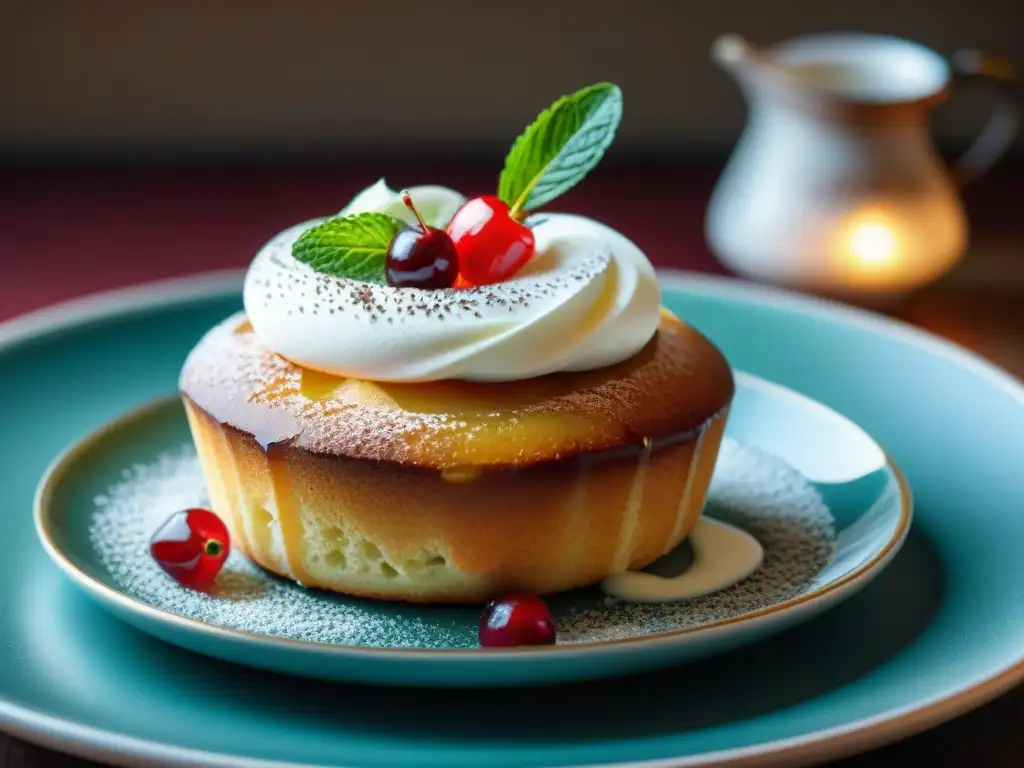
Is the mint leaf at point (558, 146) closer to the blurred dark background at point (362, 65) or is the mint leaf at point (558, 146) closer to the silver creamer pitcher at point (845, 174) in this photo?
the silver creamer pitcher at point (845, 174)

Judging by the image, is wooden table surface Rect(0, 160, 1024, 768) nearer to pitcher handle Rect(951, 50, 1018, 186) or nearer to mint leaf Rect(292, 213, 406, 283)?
pitcher handle Rect(951, 50, 1018, 186)

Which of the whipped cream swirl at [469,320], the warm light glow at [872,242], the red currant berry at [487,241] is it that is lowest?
the warm light glow at [872,242]

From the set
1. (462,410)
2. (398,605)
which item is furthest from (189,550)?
(462,410)

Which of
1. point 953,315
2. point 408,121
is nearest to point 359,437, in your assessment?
point 953,315

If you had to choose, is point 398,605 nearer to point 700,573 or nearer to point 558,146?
point 700,573

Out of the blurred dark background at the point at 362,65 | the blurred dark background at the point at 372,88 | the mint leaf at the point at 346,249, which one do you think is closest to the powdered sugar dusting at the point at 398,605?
the mint leaf at the point at 346,249
